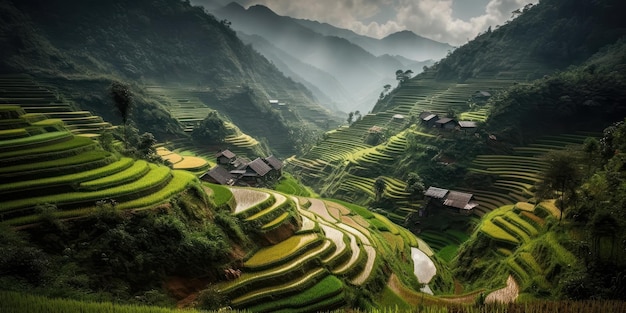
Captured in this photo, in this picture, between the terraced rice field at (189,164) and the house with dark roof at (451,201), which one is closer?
the house with dark roof at (451,201)

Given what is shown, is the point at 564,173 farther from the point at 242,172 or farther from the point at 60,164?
the point at 242,172

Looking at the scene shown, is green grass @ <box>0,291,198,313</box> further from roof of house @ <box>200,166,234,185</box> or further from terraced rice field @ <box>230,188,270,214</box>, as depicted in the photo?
roof of house @ <box>200,166,234,185</box>

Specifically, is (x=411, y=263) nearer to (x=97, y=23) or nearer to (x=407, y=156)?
(x=407, y=156)

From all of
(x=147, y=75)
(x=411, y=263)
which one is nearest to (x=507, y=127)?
(x=411, y=263)

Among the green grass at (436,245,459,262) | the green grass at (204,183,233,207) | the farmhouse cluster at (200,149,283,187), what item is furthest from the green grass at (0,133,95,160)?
the green grass at (436,245,459,262)

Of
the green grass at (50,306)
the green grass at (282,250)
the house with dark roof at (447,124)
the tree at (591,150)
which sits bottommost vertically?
the green grass at (282,250)

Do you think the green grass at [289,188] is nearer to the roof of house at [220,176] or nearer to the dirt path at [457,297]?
the roof of house at [220,176]

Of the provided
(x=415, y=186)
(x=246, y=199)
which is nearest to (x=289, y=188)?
(x=415, y=186)

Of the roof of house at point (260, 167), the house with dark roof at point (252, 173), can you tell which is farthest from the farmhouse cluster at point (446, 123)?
the house with dark roof at point (252, 173)
